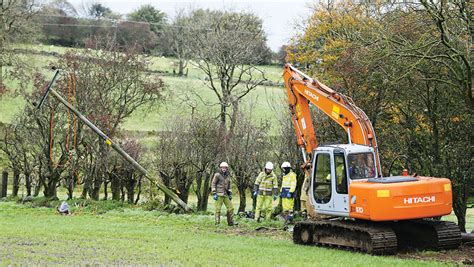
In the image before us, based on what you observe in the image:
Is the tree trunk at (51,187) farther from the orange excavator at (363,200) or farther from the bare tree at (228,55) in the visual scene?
the orange excavator at (363,200)

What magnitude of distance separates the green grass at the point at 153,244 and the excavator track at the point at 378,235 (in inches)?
13.8

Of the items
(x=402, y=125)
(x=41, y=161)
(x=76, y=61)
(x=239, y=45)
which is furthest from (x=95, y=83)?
(x=402, y=125)

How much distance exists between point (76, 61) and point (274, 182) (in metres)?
13.4

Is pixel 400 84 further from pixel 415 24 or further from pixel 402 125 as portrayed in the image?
pixel 415 24

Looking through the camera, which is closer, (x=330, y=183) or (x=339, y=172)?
(x=339, y=172)

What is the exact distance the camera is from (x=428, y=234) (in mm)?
17281

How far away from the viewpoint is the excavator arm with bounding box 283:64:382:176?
59.0 ft

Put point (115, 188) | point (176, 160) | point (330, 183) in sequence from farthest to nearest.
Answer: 1. point (115, 188)
2. point (176, 160)
3. point (330, 183)

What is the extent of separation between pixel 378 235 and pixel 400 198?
0.96m

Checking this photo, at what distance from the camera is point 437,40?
1691 centimetres

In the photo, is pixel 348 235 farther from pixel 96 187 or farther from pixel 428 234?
pixel 96 187

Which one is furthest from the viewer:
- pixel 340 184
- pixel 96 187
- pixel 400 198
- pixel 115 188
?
pixel 115 188

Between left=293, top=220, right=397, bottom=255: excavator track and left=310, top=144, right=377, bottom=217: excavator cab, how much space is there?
1.14ft

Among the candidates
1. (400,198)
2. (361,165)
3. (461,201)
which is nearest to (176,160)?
(461,201)
